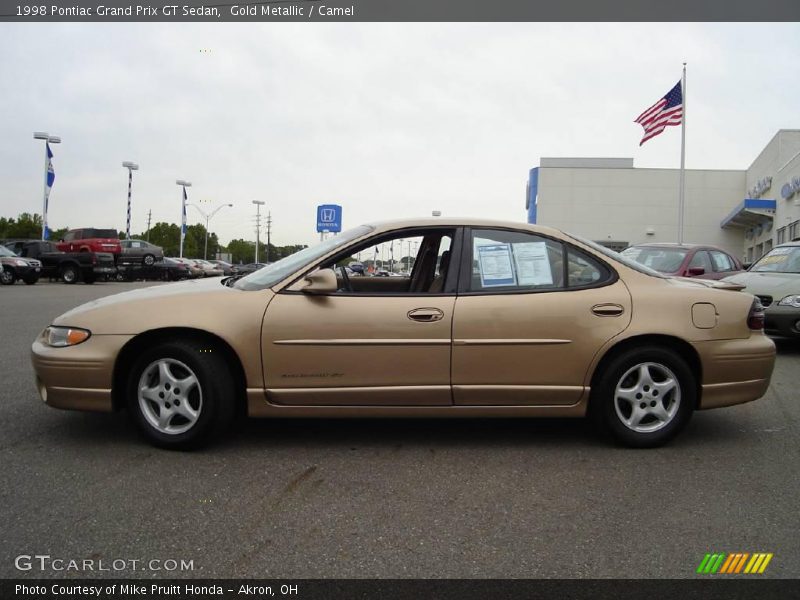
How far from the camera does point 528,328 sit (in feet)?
13.4

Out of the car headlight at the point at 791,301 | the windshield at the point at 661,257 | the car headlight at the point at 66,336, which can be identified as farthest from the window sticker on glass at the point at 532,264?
the windshield at the point at 661,257

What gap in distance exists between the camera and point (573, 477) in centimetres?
373

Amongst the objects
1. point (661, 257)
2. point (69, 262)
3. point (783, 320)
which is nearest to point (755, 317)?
point (783, 320)

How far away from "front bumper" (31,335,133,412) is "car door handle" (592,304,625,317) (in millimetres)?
2866

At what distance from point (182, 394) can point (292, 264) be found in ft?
3.49

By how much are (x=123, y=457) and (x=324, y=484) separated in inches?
50.0

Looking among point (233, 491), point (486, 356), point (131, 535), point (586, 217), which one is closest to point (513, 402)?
point (486, 356)

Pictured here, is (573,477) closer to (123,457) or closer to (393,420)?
(393,420)

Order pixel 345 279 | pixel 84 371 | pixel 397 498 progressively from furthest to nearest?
1. pixel 345 279
2. pixel 84 371
3. pixel 397 498

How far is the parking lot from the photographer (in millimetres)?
2715

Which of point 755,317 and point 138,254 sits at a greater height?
point 138,254

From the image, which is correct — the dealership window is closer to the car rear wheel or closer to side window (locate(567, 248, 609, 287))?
side window (locate(567, 248, 609, 287))

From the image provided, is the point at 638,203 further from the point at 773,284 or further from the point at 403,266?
the point at 403,266

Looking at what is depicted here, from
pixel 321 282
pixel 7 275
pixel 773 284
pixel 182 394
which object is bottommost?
pixel 182 394
